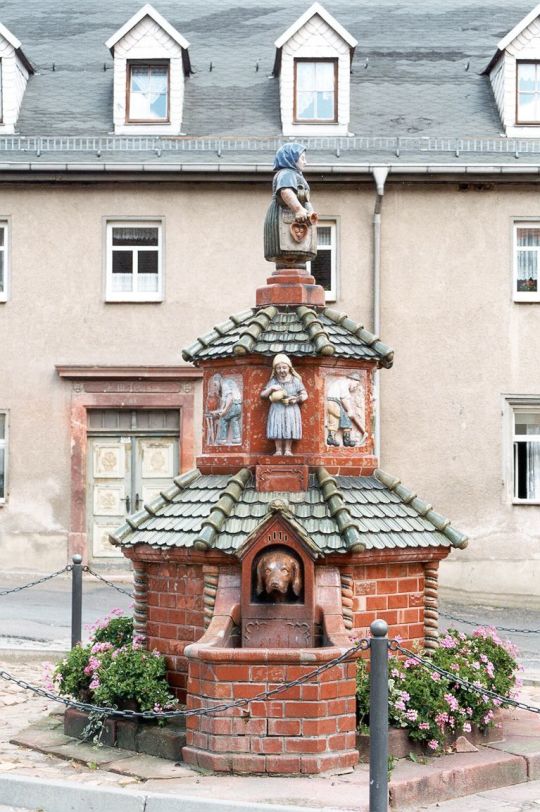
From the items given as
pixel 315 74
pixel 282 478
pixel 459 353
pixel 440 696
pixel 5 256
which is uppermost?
pixel 315 74

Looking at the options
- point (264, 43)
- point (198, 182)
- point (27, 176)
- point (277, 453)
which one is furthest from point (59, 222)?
point (277, 453)

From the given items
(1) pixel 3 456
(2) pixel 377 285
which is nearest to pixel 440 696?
(2) pixel 377 285

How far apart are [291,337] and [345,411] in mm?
632

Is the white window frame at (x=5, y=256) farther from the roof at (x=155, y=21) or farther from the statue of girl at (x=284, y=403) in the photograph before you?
the statue of girl at (x=284, y=403)

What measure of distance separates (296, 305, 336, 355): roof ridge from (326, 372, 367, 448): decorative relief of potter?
0.99 ft

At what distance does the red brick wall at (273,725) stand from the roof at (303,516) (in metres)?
0.77

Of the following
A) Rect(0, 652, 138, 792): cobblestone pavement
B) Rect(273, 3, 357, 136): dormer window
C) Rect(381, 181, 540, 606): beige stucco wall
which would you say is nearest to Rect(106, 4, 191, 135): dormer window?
Rect(273, 3, 357, 136): dormer window

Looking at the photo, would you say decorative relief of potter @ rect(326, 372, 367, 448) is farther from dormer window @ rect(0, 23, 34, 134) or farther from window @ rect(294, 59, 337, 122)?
dormer window @ rect(0, 23, 34, 134)

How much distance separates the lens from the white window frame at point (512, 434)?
60.7ft

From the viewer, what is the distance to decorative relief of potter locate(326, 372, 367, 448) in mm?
8555

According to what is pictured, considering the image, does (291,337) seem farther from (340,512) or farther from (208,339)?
(340,512)

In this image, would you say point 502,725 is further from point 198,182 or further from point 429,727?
point 198,182

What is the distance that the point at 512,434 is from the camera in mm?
18688

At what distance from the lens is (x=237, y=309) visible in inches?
734
